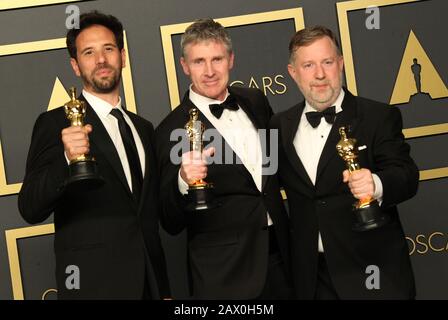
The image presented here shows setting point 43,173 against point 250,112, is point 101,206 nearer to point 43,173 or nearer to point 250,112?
point 43,173

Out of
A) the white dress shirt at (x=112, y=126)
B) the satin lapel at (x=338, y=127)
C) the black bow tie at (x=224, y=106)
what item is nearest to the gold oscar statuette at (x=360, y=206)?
the satin lapel at (x=338, y=127)

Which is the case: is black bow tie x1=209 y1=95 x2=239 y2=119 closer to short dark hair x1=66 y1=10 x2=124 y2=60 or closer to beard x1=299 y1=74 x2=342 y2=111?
beard x1=299 y1=74 x2=342 y2=111

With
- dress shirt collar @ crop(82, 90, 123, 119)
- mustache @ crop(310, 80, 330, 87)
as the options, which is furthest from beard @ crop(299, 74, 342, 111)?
dress shirt collar @ crop(82, 90, 123, 119)

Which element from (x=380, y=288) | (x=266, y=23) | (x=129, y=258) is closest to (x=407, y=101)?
(x=266, y=23)

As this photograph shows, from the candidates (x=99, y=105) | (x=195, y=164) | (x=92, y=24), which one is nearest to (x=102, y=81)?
(x=99, y=105)

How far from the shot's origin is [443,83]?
4.52m

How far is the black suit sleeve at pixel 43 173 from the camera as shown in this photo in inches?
122

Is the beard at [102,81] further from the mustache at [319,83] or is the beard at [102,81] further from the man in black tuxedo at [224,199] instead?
the mustache at [319,83]

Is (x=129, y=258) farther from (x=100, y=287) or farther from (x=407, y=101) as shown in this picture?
(x=407, y=101)

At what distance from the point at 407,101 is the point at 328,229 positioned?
4.92 ft

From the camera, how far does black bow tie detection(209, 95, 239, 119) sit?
3393 mm

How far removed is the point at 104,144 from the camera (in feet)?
10.8

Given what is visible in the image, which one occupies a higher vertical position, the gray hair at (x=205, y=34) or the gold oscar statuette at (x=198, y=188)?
the gray hair at (x=205, y=34)

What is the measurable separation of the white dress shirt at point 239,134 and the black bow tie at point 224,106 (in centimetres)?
3
